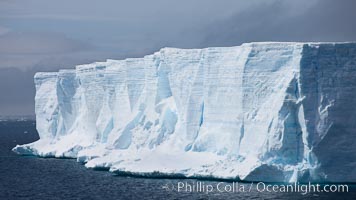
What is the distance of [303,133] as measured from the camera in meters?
29.3

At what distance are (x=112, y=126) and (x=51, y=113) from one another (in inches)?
377

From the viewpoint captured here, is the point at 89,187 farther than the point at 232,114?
No

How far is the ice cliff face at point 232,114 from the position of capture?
29.1 m

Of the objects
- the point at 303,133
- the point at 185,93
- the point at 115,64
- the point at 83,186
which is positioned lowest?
the point at 83,186

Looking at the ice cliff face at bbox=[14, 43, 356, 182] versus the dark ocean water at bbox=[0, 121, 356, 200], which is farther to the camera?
the ice cliff face at bbox=[14, 43, 356, 182]

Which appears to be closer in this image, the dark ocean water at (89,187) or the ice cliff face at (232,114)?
the dark ocean water at (89,187)

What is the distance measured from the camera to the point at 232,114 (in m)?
32.9

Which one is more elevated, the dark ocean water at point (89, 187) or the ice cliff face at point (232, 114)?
the ice cliff face at point (232, 114)

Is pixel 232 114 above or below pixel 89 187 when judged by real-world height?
above

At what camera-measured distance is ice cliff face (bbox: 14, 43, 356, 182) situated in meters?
29.1

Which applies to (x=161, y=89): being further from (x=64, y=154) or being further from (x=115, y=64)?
(x=64, y=154)

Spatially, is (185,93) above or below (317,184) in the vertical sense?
above

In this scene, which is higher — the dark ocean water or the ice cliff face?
the ice cliff face

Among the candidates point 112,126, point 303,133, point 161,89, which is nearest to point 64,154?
point 112,126
